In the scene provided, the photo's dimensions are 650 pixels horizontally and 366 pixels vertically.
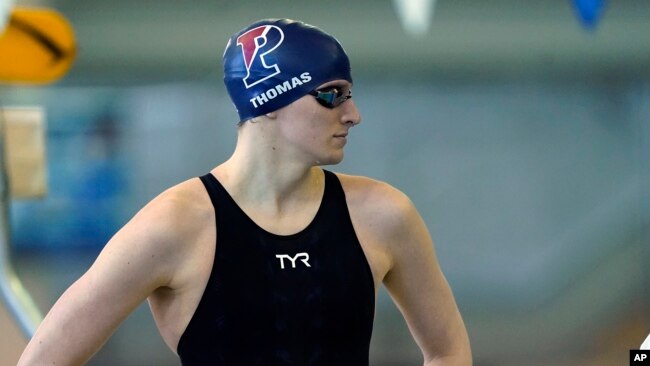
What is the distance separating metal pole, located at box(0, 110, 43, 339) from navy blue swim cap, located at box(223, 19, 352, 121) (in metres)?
1.62

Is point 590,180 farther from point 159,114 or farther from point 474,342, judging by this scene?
point 159,114

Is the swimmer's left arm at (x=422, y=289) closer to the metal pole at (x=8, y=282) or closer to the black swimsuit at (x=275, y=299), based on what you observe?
the black swimsuit at (x=275, y=299)

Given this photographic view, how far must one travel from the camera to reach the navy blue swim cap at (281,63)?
1183 mm

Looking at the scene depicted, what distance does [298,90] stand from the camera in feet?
3.88

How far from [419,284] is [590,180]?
3112 millimetres

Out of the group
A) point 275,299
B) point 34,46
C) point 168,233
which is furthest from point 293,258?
point 34,46

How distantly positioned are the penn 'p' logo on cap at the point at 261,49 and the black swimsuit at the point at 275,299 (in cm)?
14

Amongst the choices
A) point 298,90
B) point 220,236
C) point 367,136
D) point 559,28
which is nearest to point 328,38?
point 298,90

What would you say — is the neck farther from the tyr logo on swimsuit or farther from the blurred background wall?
the blurred background wall

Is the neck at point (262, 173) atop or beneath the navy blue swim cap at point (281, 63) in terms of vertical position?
beneath

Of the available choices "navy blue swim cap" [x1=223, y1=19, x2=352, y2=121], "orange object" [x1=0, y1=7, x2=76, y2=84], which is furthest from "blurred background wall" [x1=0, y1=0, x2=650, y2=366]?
"navy blue swim cap" [x1=223, y1=19, x2=352, y2=121]

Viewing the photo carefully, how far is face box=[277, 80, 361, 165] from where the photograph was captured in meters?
1.17

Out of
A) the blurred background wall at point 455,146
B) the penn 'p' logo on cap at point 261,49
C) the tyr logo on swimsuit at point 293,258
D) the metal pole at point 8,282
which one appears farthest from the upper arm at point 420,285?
the blurred background wall at point 455,146

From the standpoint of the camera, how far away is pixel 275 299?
46.3 inches
